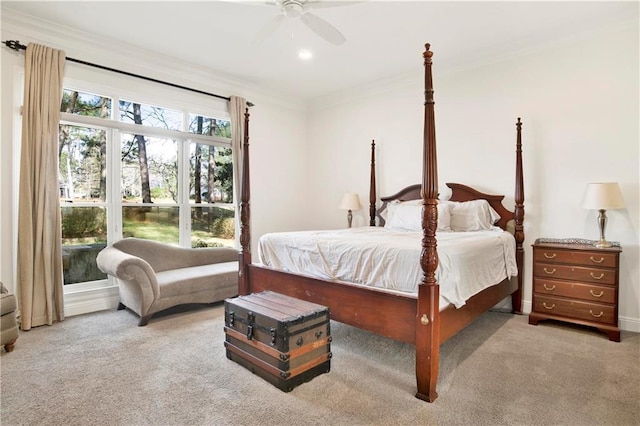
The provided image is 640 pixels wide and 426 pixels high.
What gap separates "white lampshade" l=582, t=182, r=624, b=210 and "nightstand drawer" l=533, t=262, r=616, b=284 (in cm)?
55

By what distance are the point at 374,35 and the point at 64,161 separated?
351cm

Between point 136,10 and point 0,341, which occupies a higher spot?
point 136,10

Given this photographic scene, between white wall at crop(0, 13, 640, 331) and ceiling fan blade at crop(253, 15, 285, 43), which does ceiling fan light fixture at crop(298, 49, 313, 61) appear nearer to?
ceiling fan blade at crop(253, 15, 285, 43)

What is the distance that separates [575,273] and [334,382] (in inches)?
95.7

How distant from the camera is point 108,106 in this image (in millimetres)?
3893

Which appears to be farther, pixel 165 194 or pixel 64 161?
pixel 165 194

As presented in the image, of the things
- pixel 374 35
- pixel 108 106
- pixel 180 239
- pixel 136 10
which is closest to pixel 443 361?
pixel 374 35

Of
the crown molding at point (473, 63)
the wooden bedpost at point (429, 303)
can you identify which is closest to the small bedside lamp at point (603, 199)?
the crown molding at point (473, 63)

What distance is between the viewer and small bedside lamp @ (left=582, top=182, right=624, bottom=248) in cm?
299

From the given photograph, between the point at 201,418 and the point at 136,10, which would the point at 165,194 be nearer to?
the point at 136,10

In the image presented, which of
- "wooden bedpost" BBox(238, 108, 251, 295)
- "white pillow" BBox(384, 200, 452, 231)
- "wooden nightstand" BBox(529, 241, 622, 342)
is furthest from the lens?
"white pillow" BBox(384, 200, 452, 231)

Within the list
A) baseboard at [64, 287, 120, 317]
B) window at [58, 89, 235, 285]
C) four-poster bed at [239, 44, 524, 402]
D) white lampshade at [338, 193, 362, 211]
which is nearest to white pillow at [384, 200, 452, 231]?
white lampshade at [338, 193, 362, 211]

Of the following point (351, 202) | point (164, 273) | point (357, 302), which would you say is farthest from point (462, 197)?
point (164, 273)

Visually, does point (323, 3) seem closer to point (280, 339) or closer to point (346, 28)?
point (346, 28)
